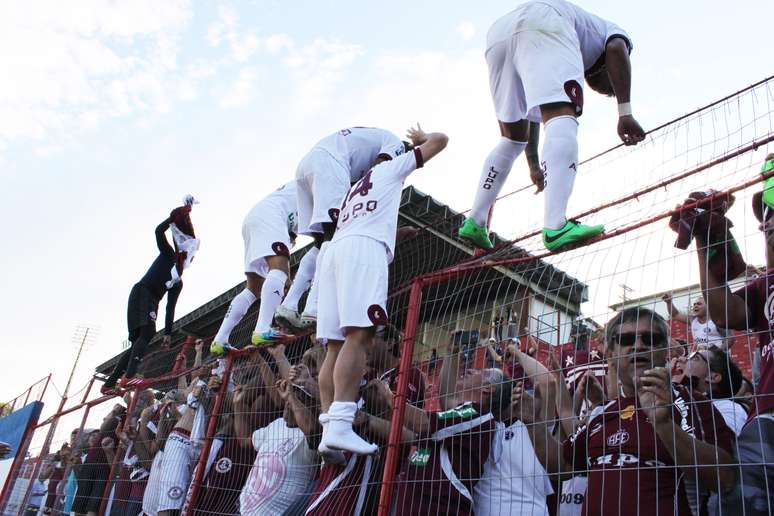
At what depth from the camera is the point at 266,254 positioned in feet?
22.1

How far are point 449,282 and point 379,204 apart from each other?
623 mm

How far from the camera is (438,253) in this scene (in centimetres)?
600

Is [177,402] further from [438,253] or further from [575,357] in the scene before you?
[575,357]

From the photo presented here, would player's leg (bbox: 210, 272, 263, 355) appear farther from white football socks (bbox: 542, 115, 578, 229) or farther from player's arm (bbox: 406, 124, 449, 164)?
white football socks (bbox: 542, 115, 578, 229)

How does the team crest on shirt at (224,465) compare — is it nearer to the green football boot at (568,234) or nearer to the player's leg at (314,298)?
the player's leg at (314,298)

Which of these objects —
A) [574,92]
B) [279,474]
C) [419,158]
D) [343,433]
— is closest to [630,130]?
[574,92]

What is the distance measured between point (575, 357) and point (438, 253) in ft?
8.28

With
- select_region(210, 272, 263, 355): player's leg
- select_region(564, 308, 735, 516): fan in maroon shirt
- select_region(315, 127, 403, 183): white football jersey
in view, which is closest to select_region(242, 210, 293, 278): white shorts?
select_region(210, 272, 263, 355): player's leg

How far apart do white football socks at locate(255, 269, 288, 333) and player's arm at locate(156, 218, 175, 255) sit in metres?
2.80

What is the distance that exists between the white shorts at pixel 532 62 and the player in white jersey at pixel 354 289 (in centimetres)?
52

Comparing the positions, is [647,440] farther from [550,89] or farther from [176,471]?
[176,471]

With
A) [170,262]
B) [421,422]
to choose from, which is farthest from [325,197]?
[170,262]

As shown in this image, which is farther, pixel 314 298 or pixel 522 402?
pixel 314 298

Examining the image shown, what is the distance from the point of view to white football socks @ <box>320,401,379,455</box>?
3.37m
